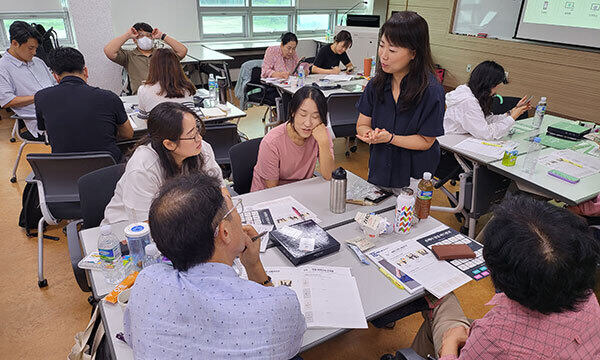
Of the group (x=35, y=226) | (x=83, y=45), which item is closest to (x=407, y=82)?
(x=35, y=226)

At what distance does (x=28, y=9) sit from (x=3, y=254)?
192 inches

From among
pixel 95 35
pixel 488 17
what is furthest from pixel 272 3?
pixel 488 17

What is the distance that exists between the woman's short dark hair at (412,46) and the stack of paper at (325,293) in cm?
104

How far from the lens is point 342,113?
14.3 ft

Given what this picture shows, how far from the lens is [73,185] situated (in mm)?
2516

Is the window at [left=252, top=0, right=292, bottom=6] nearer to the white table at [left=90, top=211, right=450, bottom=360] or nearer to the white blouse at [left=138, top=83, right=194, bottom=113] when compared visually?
the white blouse at [left=138, top=83, right=194, bottom=113]

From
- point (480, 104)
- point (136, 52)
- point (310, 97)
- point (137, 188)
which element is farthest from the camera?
point (136, 52)

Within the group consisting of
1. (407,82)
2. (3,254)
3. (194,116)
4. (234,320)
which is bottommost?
(3,254)

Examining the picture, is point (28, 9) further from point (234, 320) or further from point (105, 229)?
point (234, 320)

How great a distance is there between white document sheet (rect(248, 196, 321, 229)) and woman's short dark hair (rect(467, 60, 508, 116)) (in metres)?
1.92

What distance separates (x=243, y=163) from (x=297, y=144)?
38cm

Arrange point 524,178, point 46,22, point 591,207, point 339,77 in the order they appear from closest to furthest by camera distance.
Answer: point 591,207, point 524,178, point 339,77, point 46,22

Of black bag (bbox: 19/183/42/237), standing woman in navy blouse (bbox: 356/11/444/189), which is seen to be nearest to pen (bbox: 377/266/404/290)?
standing woman in navy blouse (bbox: 356/11/444/189)

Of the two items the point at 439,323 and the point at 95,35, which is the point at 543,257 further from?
the point at 95,35
